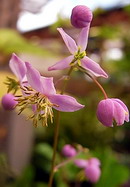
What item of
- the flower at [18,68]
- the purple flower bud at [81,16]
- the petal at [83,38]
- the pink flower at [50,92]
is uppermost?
the purple flower bud at [81,16]

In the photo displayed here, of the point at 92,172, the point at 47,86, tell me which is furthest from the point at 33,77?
the point at 92,172

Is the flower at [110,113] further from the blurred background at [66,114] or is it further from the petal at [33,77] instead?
the blurred background at [66,114]

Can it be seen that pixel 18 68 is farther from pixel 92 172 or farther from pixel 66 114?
pixel 66 114

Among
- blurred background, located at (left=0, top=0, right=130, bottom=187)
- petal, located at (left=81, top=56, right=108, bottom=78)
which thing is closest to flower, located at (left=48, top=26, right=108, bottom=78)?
petal, located at (left=81, top=56, right=108, bottom=78)

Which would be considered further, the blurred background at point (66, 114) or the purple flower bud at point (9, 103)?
the blurred background at point (66, 114)

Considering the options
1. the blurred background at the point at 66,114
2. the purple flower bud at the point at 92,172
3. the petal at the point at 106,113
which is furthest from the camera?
the blurred background at the point at 66,114

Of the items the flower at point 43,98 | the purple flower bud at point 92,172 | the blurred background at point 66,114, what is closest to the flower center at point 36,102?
the flower at point 43,98

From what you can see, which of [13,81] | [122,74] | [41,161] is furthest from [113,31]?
[13,81]
